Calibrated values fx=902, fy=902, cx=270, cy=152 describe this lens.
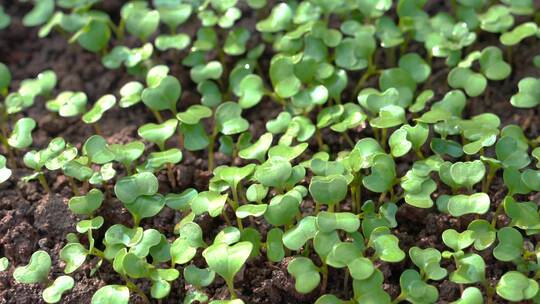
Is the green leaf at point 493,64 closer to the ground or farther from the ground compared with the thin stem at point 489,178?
farther from the ground

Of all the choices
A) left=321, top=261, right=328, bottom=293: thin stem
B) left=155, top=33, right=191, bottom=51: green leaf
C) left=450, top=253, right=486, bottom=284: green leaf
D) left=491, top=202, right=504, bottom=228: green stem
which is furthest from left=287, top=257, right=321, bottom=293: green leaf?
left=155, top=33, right=191, bottom=51: green leaf

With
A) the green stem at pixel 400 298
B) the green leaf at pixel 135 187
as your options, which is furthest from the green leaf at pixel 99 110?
the green stem at pixel 400 298

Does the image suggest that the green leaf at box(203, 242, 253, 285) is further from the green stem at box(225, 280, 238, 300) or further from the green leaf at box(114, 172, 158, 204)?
the green leaf at box(114, 172, 158, 204)

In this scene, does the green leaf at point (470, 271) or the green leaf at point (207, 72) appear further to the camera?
the green leaf at point (207, 72)

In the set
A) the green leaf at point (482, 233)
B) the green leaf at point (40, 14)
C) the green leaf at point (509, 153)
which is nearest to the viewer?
the green leaf at point (482, 233)

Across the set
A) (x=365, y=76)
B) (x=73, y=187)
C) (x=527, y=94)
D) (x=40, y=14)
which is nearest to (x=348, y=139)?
(x=365, y=76)

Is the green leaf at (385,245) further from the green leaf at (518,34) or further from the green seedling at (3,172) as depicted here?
the green seedling at (3,172)

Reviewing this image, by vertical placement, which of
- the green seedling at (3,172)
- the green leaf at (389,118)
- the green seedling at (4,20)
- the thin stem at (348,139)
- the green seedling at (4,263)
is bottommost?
the green seedling at (4,263)

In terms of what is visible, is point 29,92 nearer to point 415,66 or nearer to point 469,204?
point 415,66
